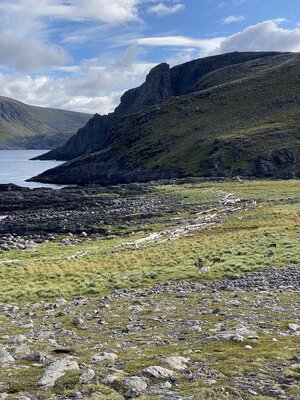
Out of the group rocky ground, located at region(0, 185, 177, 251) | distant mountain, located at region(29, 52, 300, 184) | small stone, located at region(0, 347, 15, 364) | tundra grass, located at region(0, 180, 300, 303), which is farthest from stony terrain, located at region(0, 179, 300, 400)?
distant mountain, located at region(29, 52, 300, 184)

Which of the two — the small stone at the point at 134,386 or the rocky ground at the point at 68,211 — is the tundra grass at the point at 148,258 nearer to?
the rocky ground at the point at 68,211

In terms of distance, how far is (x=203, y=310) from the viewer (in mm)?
19531

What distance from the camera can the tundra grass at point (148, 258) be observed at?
91.7 ft

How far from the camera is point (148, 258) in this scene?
36.6 metres

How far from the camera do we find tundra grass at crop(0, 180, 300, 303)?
27938 mm

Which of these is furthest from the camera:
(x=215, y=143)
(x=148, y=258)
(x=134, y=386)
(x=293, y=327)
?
(x=215, y=143)

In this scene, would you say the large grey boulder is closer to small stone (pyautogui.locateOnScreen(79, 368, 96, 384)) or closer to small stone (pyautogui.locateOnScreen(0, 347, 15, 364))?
small stone (pyautogui.locateOnScreen(79, 368, 96, 384))

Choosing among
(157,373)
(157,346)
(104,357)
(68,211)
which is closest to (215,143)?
(68,211)

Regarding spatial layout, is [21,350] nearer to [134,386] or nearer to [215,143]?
[134,386]

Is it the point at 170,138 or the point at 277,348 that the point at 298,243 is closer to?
the point at 277,348

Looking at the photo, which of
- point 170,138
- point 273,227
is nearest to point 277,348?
point 273,227

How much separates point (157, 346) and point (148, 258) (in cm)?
2243

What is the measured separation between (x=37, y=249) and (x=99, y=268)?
18514mm

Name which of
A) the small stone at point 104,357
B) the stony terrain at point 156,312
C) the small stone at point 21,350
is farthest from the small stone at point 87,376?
the small stone at point 21,350
